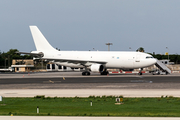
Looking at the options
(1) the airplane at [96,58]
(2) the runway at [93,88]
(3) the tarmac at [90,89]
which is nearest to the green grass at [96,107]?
(3) the tarmac at [90,89]

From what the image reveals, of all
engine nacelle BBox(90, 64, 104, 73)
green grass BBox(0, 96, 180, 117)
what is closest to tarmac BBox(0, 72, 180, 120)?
green grass BBox(0, 96, 180, 117)

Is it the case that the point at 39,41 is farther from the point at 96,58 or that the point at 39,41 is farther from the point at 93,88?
the point at 93,88

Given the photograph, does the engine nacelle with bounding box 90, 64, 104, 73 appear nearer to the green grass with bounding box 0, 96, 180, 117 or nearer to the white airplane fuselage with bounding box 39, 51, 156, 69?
the white airplane fuselage with bounding box 39, 51, 156, 69

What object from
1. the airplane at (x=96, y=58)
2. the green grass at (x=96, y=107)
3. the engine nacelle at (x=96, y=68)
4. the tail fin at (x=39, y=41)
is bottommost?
the green grass at (x=96, y=107)

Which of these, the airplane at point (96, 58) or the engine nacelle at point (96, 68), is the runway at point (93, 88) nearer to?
the engine nacelle at point (96, 68)

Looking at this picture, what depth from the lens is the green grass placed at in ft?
49.6

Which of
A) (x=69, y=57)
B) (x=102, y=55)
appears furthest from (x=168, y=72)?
(x=69, y=57)

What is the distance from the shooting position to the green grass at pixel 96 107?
1513 centimetres

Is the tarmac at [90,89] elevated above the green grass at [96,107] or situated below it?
above

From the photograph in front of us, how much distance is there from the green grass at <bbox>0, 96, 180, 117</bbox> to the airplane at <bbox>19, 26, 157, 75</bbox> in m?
35.5

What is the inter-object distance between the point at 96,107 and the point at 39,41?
4703 centimetres

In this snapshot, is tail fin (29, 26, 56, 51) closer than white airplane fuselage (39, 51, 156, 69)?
No

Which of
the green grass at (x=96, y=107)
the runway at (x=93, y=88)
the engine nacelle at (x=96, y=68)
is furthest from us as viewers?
the engine nacelle at (x=96, y=68)

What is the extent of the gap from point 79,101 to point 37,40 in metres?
44.7
